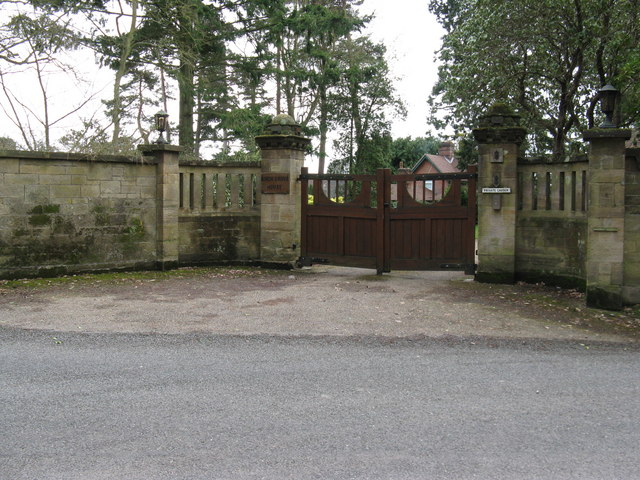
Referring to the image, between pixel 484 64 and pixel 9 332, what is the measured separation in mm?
13780

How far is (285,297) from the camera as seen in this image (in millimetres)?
9602

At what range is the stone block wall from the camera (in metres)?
10.7

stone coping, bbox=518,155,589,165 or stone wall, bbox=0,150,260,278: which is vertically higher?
stone coping, bbox=518,155,589,165

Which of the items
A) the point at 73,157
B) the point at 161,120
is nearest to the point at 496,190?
the point at 161,120

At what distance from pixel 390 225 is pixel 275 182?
104 inches

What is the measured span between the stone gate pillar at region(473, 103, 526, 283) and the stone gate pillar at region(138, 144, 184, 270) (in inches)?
235

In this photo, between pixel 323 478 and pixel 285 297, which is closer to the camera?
pixel 323 478

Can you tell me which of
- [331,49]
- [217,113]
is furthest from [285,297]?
[331,49]

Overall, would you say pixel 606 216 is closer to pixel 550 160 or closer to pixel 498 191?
pixel 550 160

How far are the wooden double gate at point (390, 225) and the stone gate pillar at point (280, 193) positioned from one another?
25cm

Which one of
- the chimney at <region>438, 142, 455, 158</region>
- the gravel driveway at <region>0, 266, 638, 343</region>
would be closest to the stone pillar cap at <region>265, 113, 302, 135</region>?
the gravel driveway at <region>0, 266, 638, 343</region>

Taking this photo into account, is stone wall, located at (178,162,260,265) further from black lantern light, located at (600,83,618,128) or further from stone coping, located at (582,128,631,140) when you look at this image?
black lantern light, located at (600,83,618,128)

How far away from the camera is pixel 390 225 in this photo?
11984 millimetres

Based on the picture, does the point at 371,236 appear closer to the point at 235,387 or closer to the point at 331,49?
the point at 235,387
